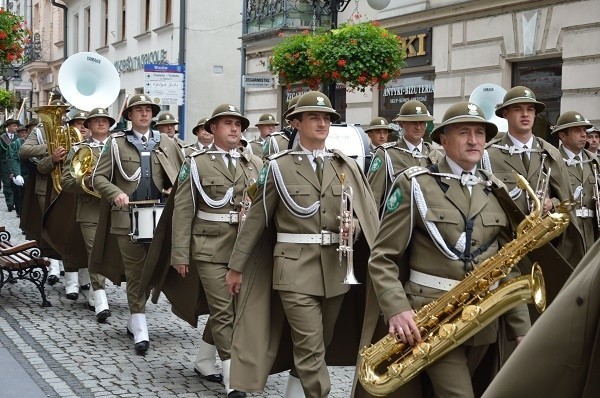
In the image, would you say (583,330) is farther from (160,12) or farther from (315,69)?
(160,12)

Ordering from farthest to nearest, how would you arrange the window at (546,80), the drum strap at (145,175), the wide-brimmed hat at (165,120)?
the window at (546,80)
the wide-brimmed hat at (165,120)
the drum strap at (145,175)

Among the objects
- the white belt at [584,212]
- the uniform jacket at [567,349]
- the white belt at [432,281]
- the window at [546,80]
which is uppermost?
the window at [546,80]

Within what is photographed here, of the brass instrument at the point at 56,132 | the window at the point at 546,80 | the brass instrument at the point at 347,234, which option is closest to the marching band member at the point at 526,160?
the brass instrument at the point at 347,234

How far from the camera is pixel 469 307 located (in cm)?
435

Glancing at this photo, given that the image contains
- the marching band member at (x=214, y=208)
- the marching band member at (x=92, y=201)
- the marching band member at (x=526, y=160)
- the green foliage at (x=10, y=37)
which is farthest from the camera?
the green foliage at (x=10, y=37)

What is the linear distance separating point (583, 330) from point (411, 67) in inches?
665

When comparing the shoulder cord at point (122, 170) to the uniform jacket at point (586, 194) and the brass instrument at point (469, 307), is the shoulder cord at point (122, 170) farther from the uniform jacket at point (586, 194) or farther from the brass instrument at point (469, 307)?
the brass instrument at point (469, 307)

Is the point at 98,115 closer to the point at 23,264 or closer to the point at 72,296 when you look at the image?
the point at 23,264

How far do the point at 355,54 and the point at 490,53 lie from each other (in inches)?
127

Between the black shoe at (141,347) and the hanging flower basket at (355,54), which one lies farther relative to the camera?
the hanging flower basket at (355,54)

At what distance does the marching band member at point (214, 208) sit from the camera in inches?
281

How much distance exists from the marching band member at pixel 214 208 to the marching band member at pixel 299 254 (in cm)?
98

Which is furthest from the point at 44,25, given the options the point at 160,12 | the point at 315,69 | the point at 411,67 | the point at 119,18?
the point at 315,69

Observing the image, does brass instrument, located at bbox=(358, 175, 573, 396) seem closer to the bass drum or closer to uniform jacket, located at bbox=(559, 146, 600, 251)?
uniform jacket, located at bbox=(559, 146, 600, 251)
